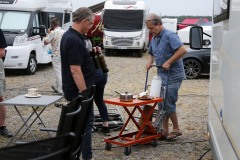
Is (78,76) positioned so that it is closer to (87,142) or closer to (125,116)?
(87,142)

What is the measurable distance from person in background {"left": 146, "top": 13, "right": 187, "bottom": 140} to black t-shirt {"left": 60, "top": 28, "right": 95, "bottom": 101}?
141cm

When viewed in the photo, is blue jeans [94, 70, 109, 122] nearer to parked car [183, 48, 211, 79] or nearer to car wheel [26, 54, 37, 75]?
parked car [183, 48, 211, 79]

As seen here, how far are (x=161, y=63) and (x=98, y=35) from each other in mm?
18745

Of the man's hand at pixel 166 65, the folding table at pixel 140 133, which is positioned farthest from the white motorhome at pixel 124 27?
the man's hand at pixel 166 65

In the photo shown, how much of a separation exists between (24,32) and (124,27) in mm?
7912

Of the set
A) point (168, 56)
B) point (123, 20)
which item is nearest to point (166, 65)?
point (168, 56)

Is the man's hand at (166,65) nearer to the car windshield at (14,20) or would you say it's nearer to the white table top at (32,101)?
the white table top at (32,101)

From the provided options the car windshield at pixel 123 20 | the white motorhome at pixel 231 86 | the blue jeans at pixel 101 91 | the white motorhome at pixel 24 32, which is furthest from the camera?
the car windshield at pixel 123 20

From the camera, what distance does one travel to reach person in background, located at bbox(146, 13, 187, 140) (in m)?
5.82

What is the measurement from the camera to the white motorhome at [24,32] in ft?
43.8

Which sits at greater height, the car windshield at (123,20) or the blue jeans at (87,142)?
the car windshield at (123,20)

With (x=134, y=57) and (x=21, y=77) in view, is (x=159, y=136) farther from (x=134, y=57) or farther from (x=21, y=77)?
(x=134, y=57)

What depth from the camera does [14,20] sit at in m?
14.4

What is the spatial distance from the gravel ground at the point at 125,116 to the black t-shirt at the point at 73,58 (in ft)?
4.25
